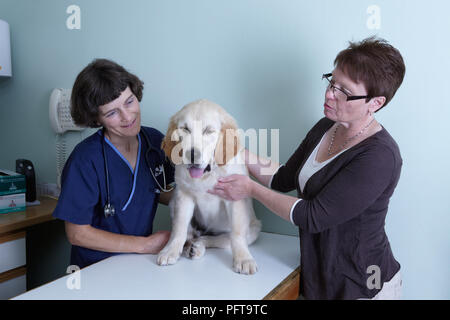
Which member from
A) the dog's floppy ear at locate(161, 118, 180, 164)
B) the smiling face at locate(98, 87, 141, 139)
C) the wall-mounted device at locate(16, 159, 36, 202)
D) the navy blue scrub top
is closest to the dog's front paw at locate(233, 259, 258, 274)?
the dog's floppy ear at locate(161, 118, 180, 164)

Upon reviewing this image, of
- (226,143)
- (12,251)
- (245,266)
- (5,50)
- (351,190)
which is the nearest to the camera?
(351,190)

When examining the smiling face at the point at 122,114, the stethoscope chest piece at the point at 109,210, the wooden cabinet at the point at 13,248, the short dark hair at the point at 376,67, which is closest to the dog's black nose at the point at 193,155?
the smiling face at the point at 122,114

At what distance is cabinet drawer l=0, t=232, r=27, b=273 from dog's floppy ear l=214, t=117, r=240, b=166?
4.03 feet

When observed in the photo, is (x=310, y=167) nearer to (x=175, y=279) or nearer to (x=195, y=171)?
(x=195, y=171)

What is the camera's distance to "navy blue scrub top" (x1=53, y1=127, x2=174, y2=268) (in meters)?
1.32

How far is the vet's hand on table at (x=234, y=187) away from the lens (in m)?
1.23

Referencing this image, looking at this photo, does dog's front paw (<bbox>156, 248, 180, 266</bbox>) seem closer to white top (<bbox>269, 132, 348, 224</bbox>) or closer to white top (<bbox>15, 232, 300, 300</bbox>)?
white top (<bbox>15, 232, 300, 300</bbox>)

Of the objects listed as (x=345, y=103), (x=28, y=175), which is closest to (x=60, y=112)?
(x=28, y=175)

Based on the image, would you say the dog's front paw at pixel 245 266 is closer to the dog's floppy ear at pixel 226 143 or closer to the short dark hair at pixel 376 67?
the dog's floppy ear at pixel 226 143

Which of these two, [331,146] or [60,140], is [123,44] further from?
[331,146]

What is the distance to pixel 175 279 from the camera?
3.51 feet

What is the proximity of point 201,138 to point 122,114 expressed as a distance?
351 mm

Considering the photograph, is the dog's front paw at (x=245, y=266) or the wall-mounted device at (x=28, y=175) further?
the wall-mounted device at (x=28, y=175)

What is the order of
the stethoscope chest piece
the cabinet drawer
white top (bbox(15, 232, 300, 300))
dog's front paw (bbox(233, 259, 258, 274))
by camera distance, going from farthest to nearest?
the cabinet drawer < the stethoscope chest piece < dog's front paw (bbox(233, 259, 258, 274)) < white top (bbox(15, 232, 300, 300))
